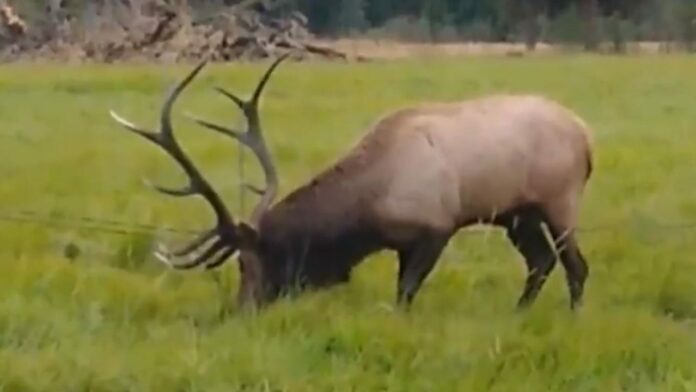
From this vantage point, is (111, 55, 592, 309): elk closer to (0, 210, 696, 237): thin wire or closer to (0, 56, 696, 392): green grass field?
(0, 56, 696, 392): green grass field

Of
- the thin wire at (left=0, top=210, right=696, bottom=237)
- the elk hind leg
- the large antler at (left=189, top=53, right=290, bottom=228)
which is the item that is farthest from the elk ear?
the elk hind leg

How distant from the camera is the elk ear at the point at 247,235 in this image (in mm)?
8586

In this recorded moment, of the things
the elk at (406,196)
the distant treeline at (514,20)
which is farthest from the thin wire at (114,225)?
the distant treeline at (514,20)

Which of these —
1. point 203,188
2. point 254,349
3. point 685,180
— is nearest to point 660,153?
point 685,180

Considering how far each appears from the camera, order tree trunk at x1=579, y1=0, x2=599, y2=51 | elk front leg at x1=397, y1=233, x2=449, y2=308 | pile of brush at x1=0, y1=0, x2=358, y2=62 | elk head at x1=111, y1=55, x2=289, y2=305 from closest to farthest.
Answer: elk head at x1=111, y1=55, x2=289, y2=305 → elk front leg at x1=397, y1=233, x2=449, y2=308 → pile of brush at x1=0, y1=0, x2=358, y2=62 → tree trunk at x1=579, y1=0, x2=599, y2=51

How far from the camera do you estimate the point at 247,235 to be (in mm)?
8609

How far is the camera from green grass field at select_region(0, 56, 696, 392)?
7.05m

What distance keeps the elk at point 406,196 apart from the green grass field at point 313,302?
0.21 meters

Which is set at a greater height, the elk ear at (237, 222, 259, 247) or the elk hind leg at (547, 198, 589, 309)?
the elk ear at (237, 222, 259, 247)

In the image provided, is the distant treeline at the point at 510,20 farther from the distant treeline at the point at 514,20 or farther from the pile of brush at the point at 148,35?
the pile of brush at the point at 148,35

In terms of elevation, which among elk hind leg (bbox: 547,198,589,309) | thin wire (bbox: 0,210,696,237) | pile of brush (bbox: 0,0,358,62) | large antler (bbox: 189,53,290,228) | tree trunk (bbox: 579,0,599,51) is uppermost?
large antler (bbox: 189,53,290,228)

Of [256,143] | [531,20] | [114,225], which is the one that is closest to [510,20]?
[531,20]

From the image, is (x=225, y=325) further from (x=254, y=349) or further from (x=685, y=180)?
(x=685, y=180)

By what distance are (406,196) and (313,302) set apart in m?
0.89
